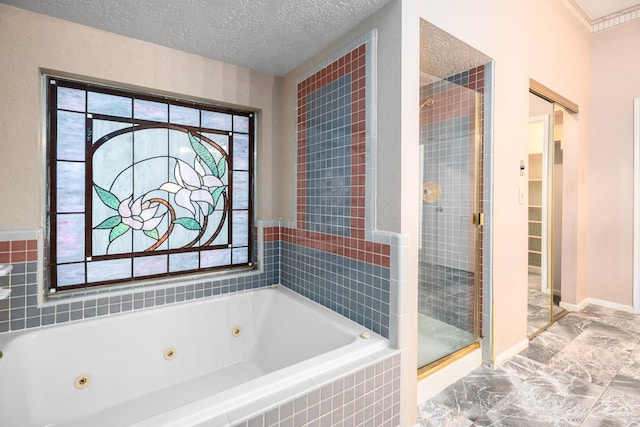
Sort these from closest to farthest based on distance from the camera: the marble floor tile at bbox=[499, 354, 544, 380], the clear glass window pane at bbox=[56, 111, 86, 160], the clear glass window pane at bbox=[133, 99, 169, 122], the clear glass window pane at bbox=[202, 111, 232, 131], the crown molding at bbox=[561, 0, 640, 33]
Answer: the clear glass window pane at bbox=[56, 111, 86, 160] < the clear glass window pane at bbox=[133, 99, 169, 122] < the marble floor tile at bbox=[499, 354, 544, 380] < the clear glass window pane at bbox=[202, 111, 232, 131] < the crown molding at bbox=[561, 0, 640, 33]

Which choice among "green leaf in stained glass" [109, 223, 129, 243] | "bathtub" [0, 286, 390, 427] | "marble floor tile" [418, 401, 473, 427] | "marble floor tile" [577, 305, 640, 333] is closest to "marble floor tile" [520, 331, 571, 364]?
"marble floor tile" [577, 305, 640, 333]

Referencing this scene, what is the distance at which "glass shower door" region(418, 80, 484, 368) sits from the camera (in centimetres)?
194

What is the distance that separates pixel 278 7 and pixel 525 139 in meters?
1.94

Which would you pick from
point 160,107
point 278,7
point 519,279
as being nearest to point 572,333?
point 519,279

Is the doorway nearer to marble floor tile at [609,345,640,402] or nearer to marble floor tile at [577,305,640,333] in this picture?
marble floor tile at [577,305,640,333]

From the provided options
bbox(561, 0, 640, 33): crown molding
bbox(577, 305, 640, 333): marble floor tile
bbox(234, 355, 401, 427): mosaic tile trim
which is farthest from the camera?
bbox(561, 0, 640, 33): crown molding

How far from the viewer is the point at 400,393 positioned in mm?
1514

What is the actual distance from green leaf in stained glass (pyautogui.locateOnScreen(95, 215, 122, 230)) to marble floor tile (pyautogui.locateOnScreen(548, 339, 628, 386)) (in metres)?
2.97

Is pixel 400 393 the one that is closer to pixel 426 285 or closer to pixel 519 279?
pixel 426 285

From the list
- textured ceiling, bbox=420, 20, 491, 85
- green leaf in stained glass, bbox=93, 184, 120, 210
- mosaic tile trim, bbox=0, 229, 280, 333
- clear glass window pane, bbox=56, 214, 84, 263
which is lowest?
mosaic tile trim, bbox=0, 229, 280, 333

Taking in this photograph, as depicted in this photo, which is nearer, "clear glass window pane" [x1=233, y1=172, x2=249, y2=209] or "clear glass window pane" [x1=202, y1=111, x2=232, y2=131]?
"clear glass window pane" [x1=202, y1=111, x2=232, y2=131]

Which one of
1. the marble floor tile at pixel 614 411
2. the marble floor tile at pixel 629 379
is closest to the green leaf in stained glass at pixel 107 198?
the marble floor tile at pixel 614 411

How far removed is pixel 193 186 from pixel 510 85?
2295 mm

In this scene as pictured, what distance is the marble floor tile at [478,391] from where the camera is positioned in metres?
1.75
